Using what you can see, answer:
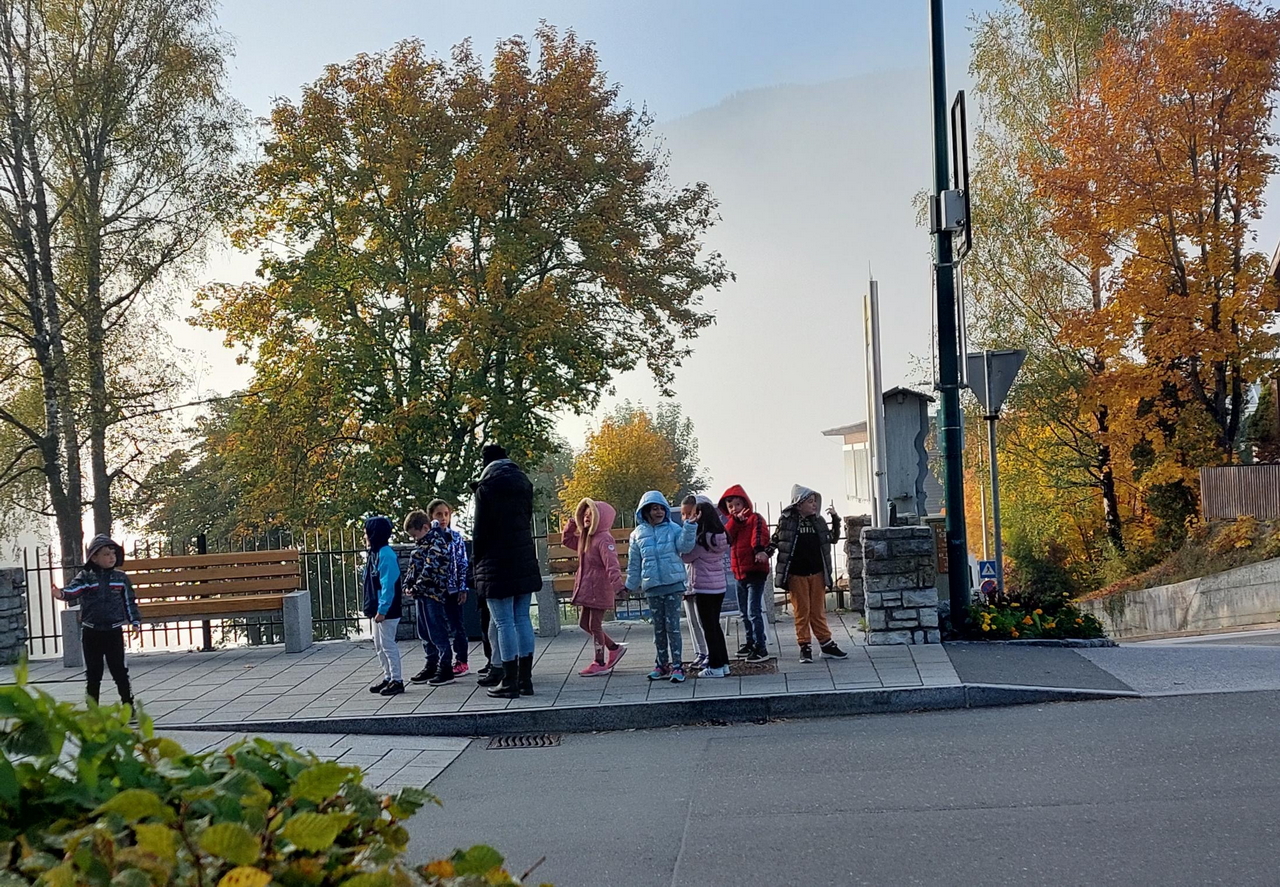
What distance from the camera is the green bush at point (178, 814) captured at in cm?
154

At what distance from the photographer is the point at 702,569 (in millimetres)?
10414

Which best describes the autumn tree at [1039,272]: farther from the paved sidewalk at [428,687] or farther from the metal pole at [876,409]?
the paved sidewalk at [428,687]

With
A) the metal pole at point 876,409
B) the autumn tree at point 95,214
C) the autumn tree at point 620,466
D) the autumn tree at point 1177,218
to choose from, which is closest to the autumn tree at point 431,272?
the autumn tree at point 95,214

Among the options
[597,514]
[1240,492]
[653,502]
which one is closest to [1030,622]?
[653,502]

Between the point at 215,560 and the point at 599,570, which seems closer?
the point at 599,570

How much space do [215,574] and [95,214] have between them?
1275 cm

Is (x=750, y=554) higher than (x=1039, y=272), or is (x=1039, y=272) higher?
(x=1039, y=272)

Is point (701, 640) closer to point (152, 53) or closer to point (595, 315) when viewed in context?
point (595, 315)

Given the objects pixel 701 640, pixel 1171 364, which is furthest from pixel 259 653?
pixel 1171 364

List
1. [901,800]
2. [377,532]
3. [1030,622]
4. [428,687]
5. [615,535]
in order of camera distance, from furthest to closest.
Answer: [615,535] → [1030,622] → [428,687] → [377,532] → [901,800]

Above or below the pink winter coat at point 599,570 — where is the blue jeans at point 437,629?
below

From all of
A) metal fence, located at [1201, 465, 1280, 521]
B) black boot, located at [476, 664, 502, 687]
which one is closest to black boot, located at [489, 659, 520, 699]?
black boot, located at [476, 664, 502, 687]

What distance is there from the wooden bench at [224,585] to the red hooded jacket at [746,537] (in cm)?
541

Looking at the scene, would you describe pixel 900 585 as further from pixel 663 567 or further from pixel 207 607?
pixel 207 607
